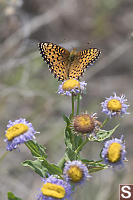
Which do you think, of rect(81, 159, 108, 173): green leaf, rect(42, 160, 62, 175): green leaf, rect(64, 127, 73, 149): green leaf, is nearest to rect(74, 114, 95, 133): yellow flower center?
rect(64, 127, 73, 149): green leaf

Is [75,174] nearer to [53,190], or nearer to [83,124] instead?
[53,190]

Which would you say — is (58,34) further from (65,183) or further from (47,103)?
(65,183)

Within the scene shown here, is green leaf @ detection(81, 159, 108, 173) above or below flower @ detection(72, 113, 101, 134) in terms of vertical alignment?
below

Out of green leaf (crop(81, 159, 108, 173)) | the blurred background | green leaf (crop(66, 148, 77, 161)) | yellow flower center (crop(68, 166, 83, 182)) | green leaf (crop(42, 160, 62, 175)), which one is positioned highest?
the blurred background

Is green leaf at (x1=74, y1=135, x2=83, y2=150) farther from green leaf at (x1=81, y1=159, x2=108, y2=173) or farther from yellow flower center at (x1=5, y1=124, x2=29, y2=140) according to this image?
yellow flower center at (x1=5, y1=124, x2=29, y2=140)

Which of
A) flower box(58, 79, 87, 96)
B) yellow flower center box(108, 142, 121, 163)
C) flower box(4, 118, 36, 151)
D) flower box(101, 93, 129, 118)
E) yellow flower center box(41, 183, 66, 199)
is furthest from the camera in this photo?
flower box(58, 79, 87, 96)

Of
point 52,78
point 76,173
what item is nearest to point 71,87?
point 76,173
